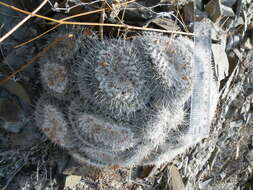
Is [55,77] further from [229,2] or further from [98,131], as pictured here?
[229,2]

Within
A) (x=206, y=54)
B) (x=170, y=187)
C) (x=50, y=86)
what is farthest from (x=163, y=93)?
(x=170, y=187)

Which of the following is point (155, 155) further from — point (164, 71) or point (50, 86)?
point (50, 86)

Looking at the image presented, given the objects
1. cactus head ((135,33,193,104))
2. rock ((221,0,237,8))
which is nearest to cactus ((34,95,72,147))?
cactus head ((135,33,193,104))

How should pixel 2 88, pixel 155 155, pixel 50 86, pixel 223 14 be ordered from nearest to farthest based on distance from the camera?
pixel 50 86 → pixel 2 88 → pixel 155 155 → pixel 223 14

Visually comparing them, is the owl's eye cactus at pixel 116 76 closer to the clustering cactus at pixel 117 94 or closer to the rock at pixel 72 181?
the clustering cactus at pixel 117 94

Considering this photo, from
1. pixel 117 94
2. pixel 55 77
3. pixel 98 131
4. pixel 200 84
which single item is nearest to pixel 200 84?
pixel 200 84

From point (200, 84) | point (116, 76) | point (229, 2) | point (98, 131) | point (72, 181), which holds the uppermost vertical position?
point (229, 2)

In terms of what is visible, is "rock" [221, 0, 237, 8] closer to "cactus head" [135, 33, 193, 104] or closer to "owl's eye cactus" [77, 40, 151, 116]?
"cactus head" [135, 33, 193, 104]
